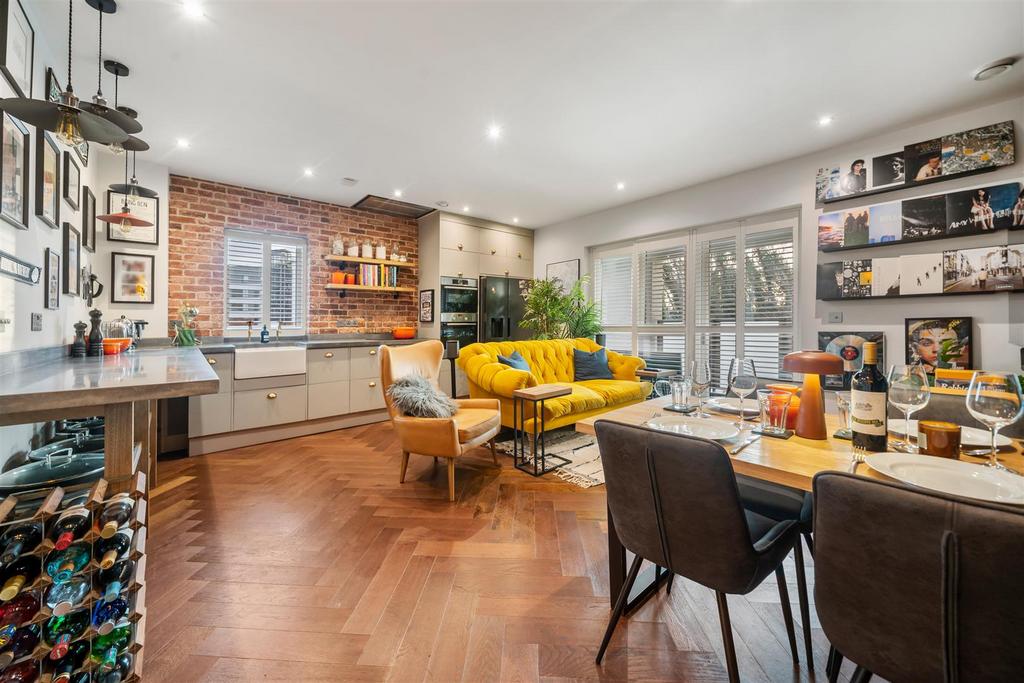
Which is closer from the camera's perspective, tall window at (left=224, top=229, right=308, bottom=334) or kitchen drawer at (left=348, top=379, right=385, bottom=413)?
tall window at (left=224, top=229, right=308, bottom=334)

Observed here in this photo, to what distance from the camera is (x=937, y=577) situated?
655mm

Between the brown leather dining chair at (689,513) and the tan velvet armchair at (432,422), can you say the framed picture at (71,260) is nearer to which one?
the tan velvet armchair at (432,422)

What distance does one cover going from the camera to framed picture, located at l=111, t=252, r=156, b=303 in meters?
3.49

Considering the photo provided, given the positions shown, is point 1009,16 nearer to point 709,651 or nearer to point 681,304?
point 681,304

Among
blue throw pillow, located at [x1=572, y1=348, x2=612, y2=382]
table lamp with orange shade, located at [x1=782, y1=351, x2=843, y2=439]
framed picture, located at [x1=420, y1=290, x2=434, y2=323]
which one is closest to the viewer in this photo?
table lamp with orange shade, located at [x1=782, y1=351, x2=843, y2=439]

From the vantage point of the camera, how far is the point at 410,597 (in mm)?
1649

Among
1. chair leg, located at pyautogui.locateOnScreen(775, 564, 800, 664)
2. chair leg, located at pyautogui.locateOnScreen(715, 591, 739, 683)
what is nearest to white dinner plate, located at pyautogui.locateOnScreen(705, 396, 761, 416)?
chair leg, located at pyautogui.locateOnScreen(775, 564, 800, 664)

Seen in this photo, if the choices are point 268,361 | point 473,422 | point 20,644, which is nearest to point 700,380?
point 473,422

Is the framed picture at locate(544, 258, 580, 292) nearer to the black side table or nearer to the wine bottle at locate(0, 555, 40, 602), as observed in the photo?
the black side table

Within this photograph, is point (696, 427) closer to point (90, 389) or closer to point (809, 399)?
point (809, 399)

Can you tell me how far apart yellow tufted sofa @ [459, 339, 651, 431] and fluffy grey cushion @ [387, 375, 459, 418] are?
27.0 inches

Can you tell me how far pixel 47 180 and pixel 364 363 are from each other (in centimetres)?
283

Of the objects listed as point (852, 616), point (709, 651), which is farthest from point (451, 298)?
point (852, 616)

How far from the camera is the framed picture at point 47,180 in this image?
6.37ft
